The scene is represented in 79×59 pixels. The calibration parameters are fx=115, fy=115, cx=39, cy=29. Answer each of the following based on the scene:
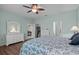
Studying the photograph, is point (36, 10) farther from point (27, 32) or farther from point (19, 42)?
point (19, 42)

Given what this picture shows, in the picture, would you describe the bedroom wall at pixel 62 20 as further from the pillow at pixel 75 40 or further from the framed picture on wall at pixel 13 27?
the framed picture on wall at pixel 13 27

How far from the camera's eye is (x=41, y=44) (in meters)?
1.55

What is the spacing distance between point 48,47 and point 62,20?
0.42 m

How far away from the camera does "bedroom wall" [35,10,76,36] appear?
1562mm

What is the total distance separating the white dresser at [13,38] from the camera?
5.15 feet

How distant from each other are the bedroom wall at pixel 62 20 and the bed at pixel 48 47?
0.11 meters

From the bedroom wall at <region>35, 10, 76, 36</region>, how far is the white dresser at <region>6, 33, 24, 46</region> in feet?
1.00

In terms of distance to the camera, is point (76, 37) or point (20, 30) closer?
point (76, 37)

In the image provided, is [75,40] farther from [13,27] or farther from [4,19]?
[4,19]

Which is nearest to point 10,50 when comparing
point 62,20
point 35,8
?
point 35,8

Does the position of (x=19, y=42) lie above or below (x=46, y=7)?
below

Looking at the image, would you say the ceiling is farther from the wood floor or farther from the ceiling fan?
the wood floor
